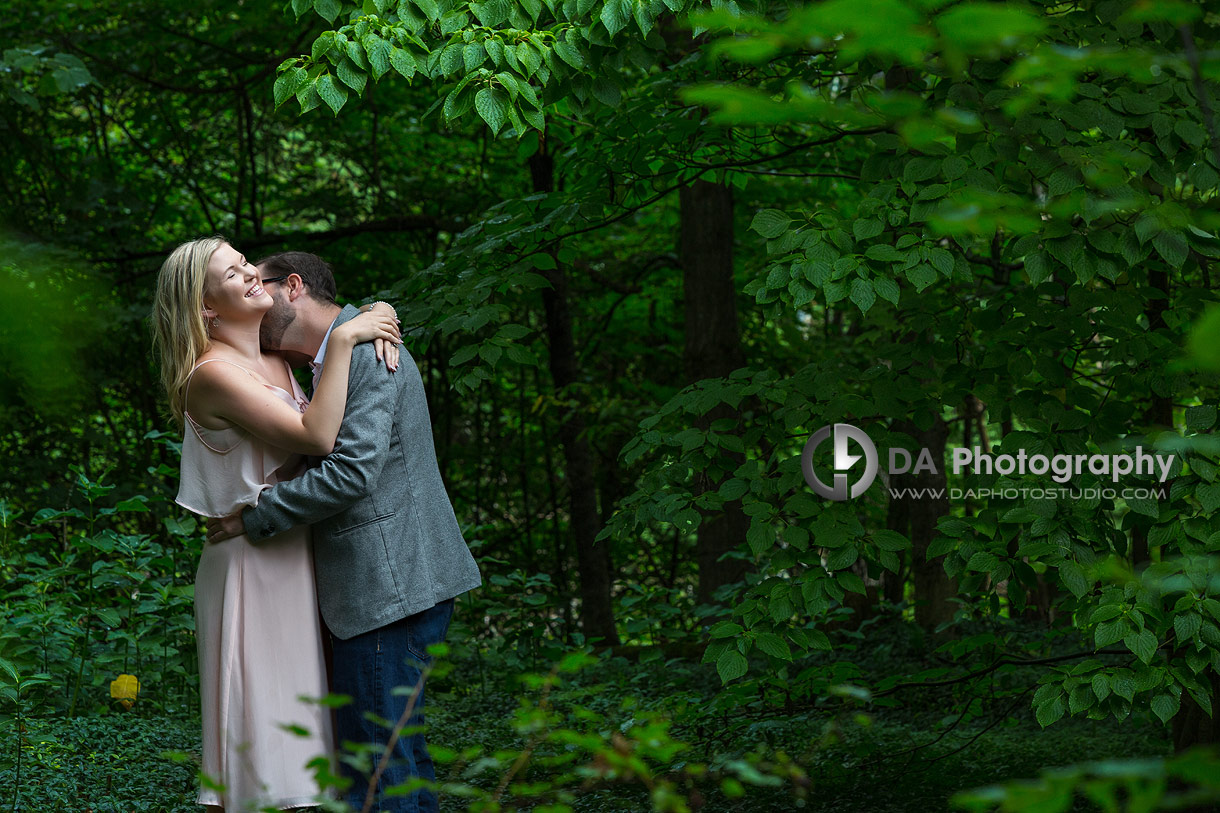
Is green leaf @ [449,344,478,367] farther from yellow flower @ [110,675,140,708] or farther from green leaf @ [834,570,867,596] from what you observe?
yellow flower @ [110,675,140,708]

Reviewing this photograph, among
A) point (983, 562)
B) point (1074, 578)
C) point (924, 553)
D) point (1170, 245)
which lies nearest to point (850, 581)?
point (983, 562)

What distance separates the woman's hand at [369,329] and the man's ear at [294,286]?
20 cm

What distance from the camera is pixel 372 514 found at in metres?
2.54

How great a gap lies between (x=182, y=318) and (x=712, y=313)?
4009 millimetres

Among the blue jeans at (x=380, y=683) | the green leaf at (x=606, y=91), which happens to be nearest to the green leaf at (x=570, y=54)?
the green leaf at (x=606, y=91)

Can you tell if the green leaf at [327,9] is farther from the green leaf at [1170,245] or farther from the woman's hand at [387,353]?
the green leaf at [1170,245]

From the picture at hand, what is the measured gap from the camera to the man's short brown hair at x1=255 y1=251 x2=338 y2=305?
270 centimetres

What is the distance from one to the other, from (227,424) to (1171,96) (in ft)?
8.50

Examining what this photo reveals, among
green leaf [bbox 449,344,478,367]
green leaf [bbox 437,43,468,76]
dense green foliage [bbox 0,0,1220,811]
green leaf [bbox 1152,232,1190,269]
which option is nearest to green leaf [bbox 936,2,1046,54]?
dense green foliage [bbox 0,0,1220,811]

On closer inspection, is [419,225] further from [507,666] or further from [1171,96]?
[1171,96]

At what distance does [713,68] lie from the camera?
11.2 feet

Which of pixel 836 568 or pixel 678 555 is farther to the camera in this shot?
pixel 678 555

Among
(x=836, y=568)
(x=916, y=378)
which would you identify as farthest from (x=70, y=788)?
(x=916, y=378)

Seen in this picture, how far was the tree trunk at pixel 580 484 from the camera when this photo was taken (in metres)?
6.95
